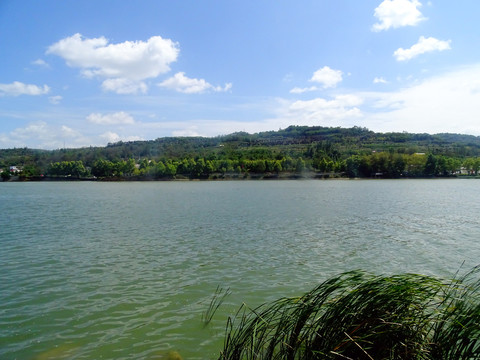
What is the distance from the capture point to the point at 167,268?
16078 mm

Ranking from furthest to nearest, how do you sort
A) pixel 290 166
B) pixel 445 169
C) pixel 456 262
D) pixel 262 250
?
pixel 290 166 → pixel 445 169 → pixel 262 250 → pixel 456 262

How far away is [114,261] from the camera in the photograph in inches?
687

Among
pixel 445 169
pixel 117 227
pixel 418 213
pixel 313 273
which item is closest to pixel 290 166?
pixel 445 169

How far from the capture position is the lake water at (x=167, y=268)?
31.4ft

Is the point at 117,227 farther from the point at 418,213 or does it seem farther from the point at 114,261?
the point at 418,213

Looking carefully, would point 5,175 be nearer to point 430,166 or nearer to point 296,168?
point 296,168

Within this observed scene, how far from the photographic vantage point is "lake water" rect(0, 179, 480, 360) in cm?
956

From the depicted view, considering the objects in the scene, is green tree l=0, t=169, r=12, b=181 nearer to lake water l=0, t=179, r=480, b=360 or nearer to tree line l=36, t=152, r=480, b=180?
tree line l=36, t=152, r=480, b=180

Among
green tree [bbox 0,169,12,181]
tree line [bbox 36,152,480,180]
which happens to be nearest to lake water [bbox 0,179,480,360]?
tree line [bbox 36,152,480,180]

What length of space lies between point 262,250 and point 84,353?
40.9 feet

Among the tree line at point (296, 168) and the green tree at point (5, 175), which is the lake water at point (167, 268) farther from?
the green tree at point (5, 175)

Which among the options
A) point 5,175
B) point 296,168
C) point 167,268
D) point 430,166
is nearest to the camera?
point 167,268

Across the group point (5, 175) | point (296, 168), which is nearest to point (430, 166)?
point (296, 168)

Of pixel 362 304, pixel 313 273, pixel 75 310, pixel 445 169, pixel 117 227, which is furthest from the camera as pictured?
pixel 445 169
